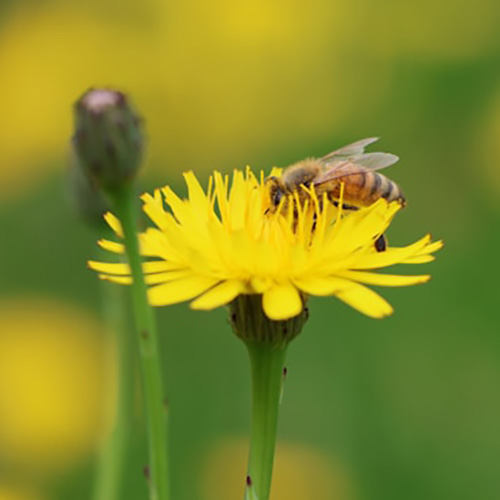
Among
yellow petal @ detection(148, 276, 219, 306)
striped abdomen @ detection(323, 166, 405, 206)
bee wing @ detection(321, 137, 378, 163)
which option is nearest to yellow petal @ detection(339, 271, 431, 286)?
yellow petal @ detection(148, 276, 219, 306)

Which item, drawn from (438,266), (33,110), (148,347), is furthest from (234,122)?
(148,347)

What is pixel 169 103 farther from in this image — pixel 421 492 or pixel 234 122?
pixel 421 492

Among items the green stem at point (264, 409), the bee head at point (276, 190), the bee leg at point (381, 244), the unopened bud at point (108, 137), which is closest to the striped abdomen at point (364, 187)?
the bee head at point (276, 190)

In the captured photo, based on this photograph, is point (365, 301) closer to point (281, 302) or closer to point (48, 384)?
Answer: point (281, 302)

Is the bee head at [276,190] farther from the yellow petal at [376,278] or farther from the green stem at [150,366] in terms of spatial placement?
the green stem at [150,366]

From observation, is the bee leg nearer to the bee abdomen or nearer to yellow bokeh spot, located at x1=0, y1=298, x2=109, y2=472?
the bee abdomen

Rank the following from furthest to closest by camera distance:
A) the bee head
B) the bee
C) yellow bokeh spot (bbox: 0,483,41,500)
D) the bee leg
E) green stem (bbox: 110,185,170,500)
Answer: yellow bokeh spot (bbox: 0,483,41,500) < the bee < the bee head < the bee leg < green stem (bbox: 110,185,170,500)
